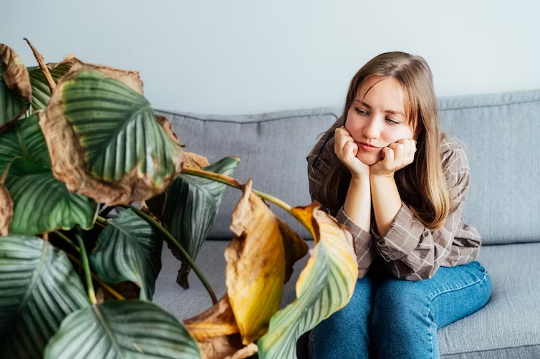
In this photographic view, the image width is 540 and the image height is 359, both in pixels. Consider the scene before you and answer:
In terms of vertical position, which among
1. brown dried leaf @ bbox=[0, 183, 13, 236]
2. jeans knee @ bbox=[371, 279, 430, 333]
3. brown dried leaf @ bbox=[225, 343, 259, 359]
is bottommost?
jeans knee @ bbox=[371, 279, 430, 333]

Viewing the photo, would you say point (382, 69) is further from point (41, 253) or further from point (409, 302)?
point (41, 253)

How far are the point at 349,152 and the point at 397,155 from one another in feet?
0.32

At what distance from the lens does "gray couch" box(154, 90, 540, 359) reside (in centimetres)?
159

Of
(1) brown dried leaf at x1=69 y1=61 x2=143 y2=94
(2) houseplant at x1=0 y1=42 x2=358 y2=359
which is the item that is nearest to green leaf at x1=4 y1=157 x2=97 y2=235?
(2) houseplant at x1=0 y1=42 x2=358 y2=359

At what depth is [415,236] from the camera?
132 centimetres

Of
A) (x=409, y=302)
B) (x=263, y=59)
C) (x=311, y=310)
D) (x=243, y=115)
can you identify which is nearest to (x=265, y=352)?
(x=311, y=310)

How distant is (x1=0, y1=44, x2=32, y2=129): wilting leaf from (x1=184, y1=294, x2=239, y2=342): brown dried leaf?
0.90 ft

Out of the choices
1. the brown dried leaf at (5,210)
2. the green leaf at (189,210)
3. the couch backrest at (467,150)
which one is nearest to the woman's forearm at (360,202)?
the couch backrest at (467,150)

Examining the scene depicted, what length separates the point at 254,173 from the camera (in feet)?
5.97

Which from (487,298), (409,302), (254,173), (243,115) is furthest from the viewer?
(243,115)

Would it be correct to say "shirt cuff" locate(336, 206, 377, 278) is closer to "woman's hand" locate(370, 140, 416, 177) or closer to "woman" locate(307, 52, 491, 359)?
"woman" locate(307, 52, 491, 359)

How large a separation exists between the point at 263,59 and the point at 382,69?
2.72ft

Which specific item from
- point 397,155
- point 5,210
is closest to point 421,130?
point 397,155

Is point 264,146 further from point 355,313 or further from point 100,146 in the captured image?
point 100,146
